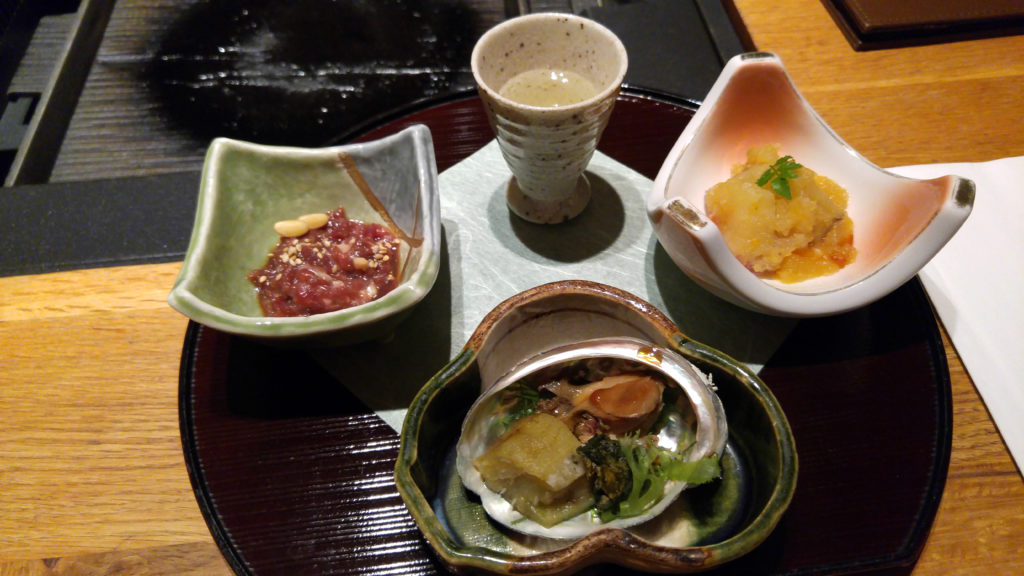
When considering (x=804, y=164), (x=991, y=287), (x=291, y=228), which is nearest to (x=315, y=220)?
(x=291, y=228)

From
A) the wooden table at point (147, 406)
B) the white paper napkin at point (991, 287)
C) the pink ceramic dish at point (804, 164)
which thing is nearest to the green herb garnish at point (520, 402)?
the pink ceramic dish at point (804, 164)

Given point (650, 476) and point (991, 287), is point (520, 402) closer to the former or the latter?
point (650, 476)

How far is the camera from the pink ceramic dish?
1.16 meters

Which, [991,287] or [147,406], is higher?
[991,287]

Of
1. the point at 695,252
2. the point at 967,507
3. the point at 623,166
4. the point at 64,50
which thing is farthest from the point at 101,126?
the point at 967,507

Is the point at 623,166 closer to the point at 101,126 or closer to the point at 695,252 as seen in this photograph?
the point at 695,252

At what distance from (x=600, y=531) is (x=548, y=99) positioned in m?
0.97

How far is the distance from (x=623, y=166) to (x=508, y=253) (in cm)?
43

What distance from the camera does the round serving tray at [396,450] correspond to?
1050 mm

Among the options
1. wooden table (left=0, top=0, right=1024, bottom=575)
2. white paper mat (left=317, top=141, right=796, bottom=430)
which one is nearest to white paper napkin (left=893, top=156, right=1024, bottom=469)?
wooden table (left=0, top=0, right=1024, bottom=575)

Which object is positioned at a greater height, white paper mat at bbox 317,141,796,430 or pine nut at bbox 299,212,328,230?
pine nut at bbox 299,212,328,230

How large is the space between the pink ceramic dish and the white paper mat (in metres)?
0.11

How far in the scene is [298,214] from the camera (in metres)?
1.52

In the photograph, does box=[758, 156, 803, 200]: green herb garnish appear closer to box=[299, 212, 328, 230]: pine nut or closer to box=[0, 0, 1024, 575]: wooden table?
box=[0, 0, 1024, 575]: wooden table
